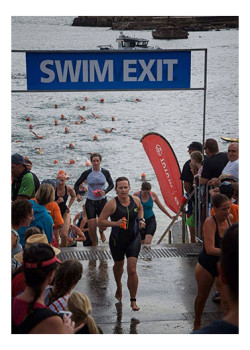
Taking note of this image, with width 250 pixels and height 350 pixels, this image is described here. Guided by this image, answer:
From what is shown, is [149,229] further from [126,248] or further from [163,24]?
[163,24]

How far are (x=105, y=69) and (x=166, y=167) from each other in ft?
15.1

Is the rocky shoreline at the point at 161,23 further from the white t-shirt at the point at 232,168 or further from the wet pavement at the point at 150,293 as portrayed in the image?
the white t-shirt at the point at 232,168

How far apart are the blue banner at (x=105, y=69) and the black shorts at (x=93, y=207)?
2.54m

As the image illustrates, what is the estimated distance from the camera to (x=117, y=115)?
5144 cm

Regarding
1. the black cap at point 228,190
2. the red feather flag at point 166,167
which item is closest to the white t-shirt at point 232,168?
the black cap at point 228,190

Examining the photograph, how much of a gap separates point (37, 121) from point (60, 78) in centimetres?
4366

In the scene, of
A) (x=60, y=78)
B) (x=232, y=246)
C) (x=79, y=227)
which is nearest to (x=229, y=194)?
(x=60, y=78)

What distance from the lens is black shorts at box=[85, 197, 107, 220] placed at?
8.85 metres

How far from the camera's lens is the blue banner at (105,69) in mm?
6746

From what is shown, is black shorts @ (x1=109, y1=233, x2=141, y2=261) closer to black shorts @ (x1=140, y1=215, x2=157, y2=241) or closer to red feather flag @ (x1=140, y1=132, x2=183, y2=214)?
black shorts @ (x1=140, y1=215, x2=157, y2=241)

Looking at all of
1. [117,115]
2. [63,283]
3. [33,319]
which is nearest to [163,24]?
[117,115]

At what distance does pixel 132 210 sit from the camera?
6141mm

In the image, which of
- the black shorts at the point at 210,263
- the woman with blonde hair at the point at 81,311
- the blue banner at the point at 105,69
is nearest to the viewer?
the woman with blonde hair at the point at 81,311

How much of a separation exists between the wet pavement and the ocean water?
22.7 metres
